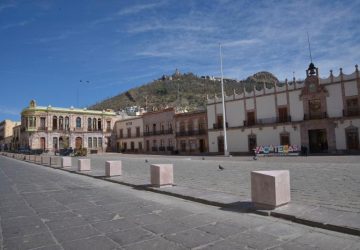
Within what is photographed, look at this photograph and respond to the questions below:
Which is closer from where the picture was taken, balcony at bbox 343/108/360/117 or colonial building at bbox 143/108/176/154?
balcony at bbox 343/108/360/117

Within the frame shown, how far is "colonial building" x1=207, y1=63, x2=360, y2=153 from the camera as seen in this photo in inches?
1208

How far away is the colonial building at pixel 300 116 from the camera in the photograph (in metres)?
30.7

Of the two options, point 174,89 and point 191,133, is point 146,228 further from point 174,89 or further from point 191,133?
point 174,89

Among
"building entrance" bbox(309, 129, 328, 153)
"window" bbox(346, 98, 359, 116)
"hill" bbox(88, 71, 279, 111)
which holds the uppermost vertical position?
"hill" bbox(88, 71, 279, 111)

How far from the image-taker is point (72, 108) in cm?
6134

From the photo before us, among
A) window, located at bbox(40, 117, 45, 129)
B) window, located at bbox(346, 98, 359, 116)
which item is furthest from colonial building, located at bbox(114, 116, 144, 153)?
window, located at bbox(346, 98, 359, 116)

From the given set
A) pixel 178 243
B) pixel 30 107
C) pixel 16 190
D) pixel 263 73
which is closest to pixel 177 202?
pixel 178 243

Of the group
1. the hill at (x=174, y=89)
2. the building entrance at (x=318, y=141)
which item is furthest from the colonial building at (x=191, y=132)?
the hill at (x=174, y=89)

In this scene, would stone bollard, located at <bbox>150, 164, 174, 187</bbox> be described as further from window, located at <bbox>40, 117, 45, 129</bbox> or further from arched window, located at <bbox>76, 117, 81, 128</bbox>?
arched window, located at <bbox>76, 117, 81, 128</bbox>

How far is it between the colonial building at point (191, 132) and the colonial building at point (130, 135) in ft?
33.5

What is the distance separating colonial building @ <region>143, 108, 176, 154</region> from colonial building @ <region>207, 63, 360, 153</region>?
1004cm

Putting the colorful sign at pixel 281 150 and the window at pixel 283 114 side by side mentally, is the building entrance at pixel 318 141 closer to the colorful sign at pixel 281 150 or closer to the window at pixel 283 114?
the window at pixel 283 114

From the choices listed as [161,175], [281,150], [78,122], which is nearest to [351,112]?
[281,150]

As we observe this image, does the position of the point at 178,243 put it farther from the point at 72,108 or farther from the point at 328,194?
the point at 72,108
